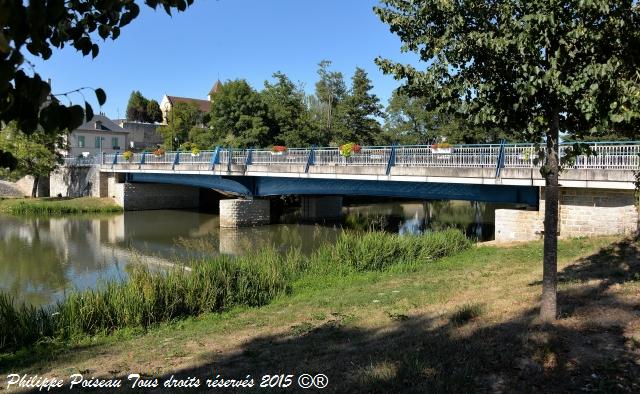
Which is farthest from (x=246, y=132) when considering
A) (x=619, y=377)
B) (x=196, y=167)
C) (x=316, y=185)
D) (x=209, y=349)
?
(x=619, y=377)

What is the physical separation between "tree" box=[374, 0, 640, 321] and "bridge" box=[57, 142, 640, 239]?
815 millimetres

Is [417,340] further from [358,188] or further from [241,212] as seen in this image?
[241,212]

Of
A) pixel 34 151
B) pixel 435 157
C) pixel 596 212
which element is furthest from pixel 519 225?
pixel 34 151

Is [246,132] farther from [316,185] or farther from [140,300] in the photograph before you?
[140,300]

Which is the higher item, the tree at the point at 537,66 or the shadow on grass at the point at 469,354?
the tree at the point at 537,66

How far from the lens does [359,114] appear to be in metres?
43.8

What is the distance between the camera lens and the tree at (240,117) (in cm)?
4034

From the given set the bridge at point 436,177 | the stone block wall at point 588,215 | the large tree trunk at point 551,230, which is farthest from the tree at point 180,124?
the large tree trunk at point 551,230

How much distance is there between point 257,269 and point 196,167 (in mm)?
20389

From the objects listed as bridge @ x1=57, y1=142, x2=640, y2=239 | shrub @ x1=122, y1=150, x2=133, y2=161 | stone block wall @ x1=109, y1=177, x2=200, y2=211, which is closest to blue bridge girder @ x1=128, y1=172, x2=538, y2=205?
bridge @ x1=57, y1=142, x2=640, y2=239

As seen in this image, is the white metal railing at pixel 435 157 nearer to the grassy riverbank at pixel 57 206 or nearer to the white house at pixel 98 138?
the grassy riverbank at pixel 57 206

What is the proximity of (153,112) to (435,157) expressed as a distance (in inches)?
3100

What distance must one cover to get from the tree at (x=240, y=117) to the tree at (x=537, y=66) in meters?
34.2

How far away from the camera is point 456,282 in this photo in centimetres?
1027
